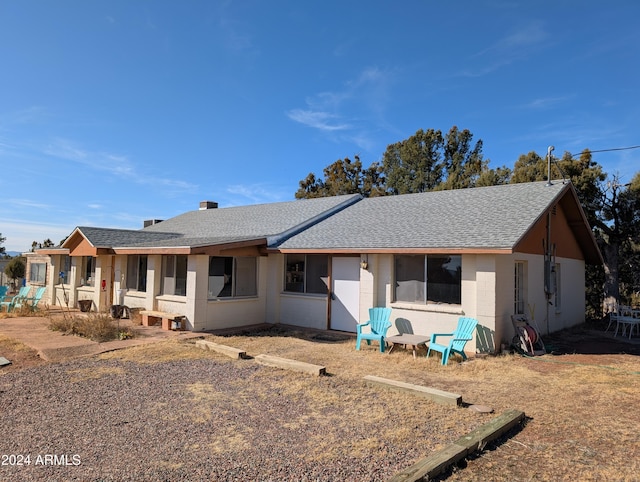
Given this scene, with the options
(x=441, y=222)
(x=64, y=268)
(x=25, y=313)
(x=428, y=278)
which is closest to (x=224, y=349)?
(x=428, y=278)

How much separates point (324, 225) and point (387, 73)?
5963 mm

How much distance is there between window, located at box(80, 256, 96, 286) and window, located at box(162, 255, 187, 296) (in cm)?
509

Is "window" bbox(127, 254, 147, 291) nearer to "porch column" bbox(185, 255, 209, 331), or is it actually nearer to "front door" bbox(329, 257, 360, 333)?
"porch column" bbox(185, 255, 209, 331)

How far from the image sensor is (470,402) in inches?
237

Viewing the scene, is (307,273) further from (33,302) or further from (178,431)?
(33,302)

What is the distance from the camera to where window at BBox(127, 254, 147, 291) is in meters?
14.7

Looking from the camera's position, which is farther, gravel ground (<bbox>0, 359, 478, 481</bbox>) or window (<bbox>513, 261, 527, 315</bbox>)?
window (<bbox>513, 261, 527, 315</bbox>)

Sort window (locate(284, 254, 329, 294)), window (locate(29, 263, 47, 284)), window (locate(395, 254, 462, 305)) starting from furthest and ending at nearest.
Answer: window (locate(29, 263, 47, 284)), window (locate(284, 254, 329, 294)), window (locate(395, 254, 462, 305))

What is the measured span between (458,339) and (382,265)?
3.24m

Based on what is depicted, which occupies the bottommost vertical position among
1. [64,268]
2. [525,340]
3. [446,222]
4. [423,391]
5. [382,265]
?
[423,391]

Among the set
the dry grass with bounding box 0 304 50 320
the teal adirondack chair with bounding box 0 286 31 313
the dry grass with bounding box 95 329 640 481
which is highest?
the teal adirondack chair with bounding box 0 286 31 313

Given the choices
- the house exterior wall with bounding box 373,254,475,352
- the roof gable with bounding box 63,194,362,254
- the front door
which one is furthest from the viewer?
the roof gable with bounding box 63,194,362,254

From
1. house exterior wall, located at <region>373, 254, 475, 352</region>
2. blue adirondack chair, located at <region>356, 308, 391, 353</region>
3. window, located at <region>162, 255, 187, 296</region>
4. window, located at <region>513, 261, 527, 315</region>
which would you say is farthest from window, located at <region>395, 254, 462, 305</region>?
window, located at <region>162, 255, 187, 296</region>

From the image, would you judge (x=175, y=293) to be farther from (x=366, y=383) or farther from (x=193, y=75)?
(x=366, y=383)
